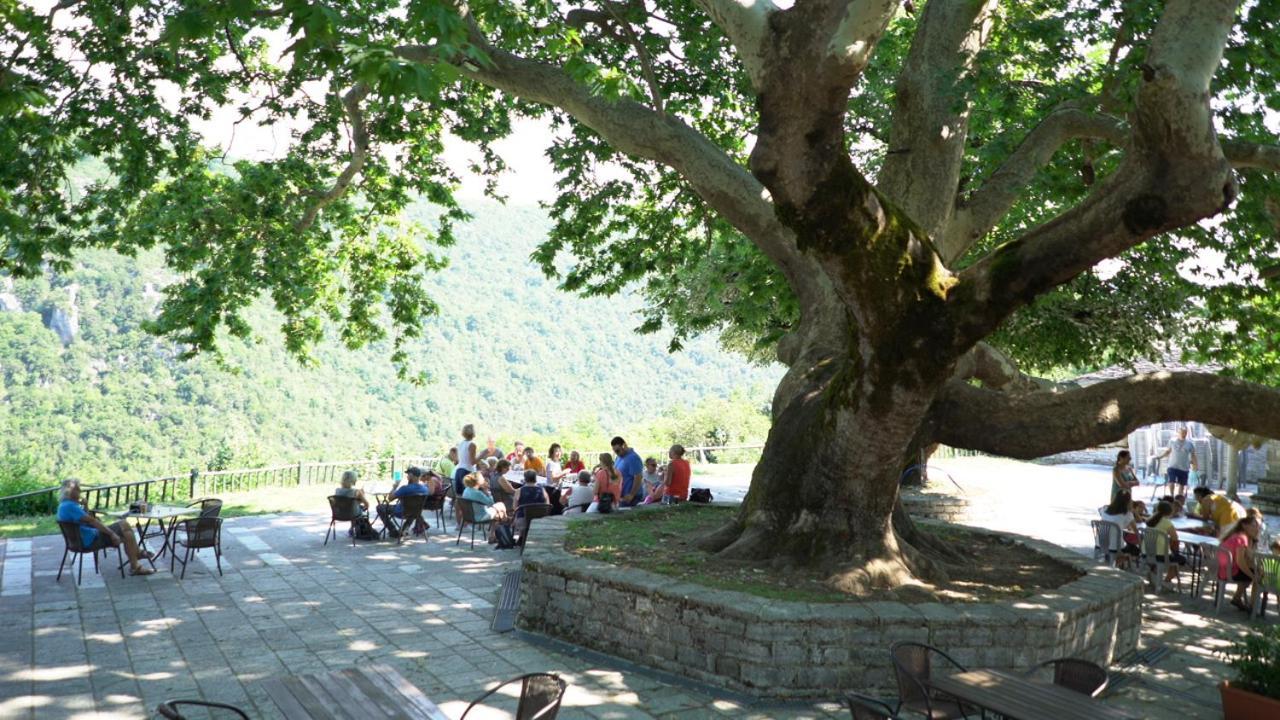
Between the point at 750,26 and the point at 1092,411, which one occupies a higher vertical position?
the point at 750,26

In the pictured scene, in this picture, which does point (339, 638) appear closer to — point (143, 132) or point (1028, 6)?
point (143, 132)

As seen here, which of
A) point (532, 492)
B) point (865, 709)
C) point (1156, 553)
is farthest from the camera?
point (532, 492)

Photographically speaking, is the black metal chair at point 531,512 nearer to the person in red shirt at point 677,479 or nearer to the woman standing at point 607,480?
the woman standing at point 607,480

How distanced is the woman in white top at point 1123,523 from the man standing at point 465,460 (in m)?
8.67

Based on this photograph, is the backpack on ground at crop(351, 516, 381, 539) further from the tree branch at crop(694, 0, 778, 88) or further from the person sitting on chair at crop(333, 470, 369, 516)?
the tree branch at crop(694, 0, 778, 88)

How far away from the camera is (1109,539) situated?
35.4ft

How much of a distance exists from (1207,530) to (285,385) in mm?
48243

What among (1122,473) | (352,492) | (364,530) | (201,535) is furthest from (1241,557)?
(201,535)

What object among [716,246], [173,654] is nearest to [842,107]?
[173,654]

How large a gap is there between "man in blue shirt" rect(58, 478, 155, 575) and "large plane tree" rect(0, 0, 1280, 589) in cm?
254

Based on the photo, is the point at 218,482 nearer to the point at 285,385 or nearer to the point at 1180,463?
the point at 1180,463

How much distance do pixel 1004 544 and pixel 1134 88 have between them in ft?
15.9

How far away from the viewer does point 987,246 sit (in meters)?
14.7

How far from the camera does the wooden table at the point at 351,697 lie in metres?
4.12
